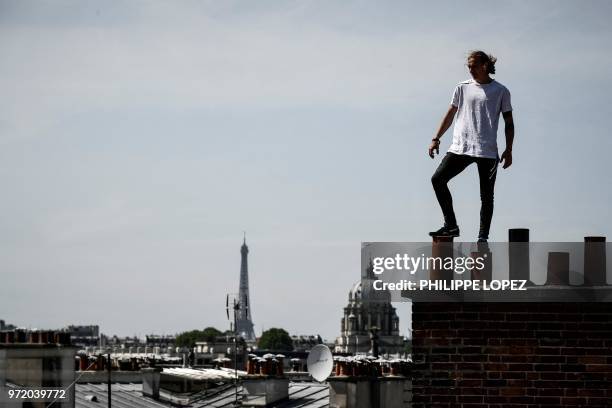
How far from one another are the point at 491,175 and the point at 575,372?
7.35ft

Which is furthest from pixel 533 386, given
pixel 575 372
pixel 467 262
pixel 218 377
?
pixel 218 377

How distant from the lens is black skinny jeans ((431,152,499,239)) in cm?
1490

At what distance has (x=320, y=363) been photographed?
45.1m

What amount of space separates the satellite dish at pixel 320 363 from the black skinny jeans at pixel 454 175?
3013 cm

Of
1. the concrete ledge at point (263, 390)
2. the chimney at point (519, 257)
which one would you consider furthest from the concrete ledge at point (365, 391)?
the chimney at point (519, 257)

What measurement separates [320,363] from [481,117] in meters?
30.8

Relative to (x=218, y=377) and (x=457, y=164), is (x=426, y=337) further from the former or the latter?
(x=218, y=377)

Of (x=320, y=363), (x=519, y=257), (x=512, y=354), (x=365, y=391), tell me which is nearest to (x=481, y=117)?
(x=519, y=257)

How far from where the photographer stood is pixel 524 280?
14031 mm

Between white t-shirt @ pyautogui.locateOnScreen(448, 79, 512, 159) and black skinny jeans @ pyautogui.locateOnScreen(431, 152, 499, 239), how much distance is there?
0.08 meters

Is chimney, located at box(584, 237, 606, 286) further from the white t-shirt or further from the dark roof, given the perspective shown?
the dark roof

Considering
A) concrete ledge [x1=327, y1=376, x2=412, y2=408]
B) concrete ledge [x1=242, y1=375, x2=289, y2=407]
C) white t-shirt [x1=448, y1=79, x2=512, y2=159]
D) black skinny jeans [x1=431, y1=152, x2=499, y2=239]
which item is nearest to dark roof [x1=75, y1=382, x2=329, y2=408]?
concrete ledge [x1=242, y1=375, x2=289, y2=407]

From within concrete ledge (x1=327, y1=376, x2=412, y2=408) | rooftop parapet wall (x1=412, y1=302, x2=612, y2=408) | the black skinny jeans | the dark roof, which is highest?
the black skinny jeans

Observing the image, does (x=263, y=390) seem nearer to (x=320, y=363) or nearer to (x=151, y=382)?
(x=151, y=382)
